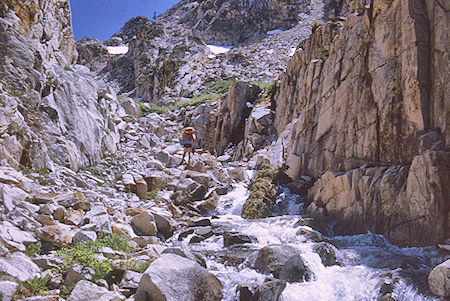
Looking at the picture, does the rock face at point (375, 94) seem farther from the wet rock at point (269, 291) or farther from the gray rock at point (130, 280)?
the gray rock at point (130, 280)

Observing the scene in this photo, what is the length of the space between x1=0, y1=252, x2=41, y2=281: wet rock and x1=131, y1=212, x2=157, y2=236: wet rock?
3866 millimetres

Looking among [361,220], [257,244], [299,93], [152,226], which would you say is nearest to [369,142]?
[361,220]

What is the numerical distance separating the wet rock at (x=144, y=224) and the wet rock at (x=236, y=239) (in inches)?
76.4

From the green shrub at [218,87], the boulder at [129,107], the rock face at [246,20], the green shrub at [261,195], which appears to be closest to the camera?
the green shrub at [261,195]

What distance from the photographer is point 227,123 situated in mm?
24203

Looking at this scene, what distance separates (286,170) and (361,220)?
5633 mm

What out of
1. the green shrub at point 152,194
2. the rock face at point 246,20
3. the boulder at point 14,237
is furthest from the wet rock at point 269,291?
the rock face at point 246,20

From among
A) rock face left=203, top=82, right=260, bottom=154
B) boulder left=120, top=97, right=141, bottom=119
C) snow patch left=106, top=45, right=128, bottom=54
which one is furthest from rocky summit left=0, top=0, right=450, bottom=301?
snow patch left=106, top=45, right=128, bottom=54

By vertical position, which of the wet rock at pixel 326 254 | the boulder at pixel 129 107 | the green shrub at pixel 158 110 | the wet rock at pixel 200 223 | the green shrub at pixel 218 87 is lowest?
the wet rock at pixel 326 254

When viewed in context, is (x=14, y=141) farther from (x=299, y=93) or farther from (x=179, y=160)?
(x=299, y=93)

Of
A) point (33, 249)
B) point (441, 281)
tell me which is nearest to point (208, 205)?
point (33, 249)

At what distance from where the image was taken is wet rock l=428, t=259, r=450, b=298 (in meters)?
5.15

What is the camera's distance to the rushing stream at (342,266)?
19.5 feet

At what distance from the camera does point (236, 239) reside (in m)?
8.93
